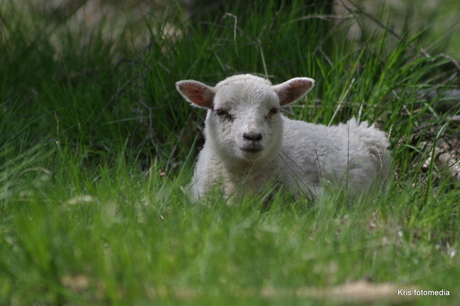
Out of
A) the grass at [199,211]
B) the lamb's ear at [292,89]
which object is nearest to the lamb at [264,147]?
the lamb's ear at [292,89]

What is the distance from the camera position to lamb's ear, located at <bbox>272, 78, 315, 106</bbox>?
4.23m

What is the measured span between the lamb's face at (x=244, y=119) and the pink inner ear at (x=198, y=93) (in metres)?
0.08

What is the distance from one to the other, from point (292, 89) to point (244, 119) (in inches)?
21.8

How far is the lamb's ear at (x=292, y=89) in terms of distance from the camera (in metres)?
4.23

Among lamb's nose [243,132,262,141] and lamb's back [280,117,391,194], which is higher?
lamb's nose [243,132,262,141]

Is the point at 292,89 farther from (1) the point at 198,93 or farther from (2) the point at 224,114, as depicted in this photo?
(1) the point at 198,93

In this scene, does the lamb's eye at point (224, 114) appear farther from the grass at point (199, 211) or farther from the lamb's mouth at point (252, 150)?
the grass at point (199, 211)

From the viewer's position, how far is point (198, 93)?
4.26 metres

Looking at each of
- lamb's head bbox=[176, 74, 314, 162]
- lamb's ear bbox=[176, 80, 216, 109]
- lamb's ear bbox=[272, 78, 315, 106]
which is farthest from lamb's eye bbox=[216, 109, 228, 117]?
lamb's ear bbox=[272, 78, 315, 106]

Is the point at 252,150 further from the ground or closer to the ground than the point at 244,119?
closer to the ground

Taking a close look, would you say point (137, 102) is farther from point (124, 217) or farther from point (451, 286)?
point (451, 286)

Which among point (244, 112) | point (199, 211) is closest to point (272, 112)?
point (244, 112)

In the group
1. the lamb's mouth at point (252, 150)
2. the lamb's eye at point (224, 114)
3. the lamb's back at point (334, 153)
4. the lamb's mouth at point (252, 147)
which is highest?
the lamb's eye at point (224, 114)

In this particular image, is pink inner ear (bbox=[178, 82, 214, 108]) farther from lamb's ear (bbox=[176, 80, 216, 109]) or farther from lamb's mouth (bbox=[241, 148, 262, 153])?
lamb's mouth (bbox=[241, 148, 262, 153])
